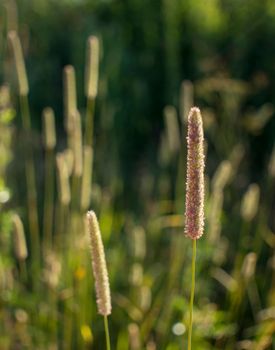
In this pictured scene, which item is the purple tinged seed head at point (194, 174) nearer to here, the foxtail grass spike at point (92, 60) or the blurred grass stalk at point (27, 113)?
the foxtail grass spike at point (92, 60)

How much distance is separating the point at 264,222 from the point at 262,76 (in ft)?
3.59

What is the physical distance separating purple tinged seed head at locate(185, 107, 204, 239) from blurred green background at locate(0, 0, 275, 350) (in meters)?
1.12

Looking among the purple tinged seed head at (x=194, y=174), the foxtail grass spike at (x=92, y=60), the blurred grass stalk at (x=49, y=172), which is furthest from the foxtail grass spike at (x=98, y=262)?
the blurred grass stalk at (x=49, y=172)

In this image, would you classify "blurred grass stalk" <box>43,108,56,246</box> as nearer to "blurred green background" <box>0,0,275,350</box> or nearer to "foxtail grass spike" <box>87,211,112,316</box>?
"blurred green background" <box>0,0,275,350</box>

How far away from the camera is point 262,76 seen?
405cm

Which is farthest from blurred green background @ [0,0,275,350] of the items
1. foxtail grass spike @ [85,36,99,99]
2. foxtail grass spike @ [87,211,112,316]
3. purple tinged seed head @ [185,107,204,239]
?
purple tinged seed head @ [185,107,204,239]

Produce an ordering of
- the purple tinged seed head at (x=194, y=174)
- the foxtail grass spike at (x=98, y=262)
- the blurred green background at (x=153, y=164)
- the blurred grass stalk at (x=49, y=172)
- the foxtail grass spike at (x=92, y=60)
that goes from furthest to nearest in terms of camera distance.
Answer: the blurred green background at (x=153, y=164), the blurred grass stalk at (x=49, y=172), the foxtail grass spike at (x=92, y=60), the foxtail grass spike at (x=98, y=262), the purple tinged seed head at (x=194, y=174)

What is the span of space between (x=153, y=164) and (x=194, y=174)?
10.4 ft

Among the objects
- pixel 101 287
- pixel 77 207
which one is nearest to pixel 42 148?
pixel 77 207

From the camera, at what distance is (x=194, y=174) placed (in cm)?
110

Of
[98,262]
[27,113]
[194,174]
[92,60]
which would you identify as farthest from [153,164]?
[194,174]

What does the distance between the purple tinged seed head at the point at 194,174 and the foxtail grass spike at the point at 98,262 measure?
18 centimetres

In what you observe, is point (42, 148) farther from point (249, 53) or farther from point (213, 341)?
point (213, 341)

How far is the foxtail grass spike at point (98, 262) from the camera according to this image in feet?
3.98
